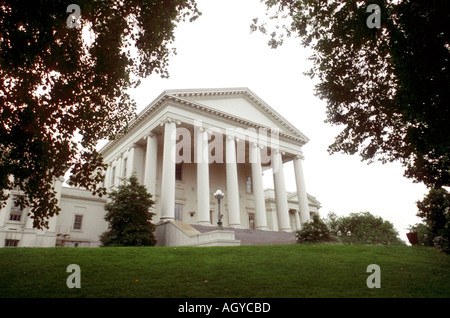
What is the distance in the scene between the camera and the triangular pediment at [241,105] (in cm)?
2789

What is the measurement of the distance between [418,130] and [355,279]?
15.3ft

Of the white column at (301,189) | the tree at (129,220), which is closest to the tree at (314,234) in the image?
the tree at (129,220)

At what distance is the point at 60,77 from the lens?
9.05 metres

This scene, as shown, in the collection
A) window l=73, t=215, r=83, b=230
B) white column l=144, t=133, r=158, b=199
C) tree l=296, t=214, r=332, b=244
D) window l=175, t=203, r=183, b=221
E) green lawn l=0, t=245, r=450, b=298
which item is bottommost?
green lawn l=0, t=245, r=450, b=298

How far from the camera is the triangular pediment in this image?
2789cm

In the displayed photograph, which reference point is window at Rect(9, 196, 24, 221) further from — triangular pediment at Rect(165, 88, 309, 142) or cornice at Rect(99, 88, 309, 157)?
triangular pediment at Rect(165, 88, 309, 142)

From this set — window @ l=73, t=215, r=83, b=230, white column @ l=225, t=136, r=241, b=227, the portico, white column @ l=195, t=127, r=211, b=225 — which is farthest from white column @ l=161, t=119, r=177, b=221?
window @ l=73, t=215, r=83, b=230

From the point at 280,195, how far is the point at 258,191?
3.50 meters

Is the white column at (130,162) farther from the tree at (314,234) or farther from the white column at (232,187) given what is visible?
the tree at (314,234)

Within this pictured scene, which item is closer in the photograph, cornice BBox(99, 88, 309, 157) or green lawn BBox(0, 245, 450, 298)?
green lawn BBox(0, 245, 450, 298)

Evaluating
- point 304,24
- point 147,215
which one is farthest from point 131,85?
point 147,215

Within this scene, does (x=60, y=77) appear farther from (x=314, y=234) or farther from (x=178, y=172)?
(x=178, y=172)

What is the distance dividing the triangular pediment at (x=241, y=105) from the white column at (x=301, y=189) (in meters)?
3.01

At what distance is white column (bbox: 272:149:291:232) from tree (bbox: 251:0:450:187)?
18.5m
